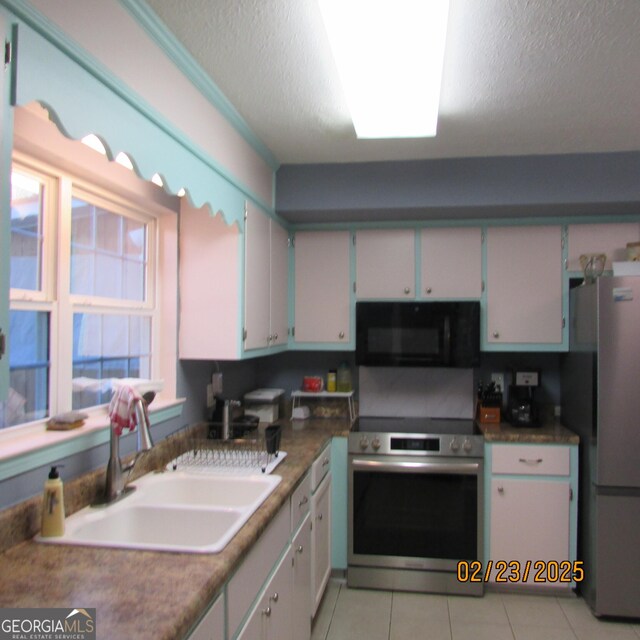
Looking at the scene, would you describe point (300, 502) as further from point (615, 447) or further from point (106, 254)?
point (615, 447)

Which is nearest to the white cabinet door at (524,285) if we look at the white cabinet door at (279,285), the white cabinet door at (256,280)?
the white cabinet door at (279,285)

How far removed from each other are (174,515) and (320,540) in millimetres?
1137

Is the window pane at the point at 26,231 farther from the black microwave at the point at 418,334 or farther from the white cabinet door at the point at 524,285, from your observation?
the white cabinet door at the point at 524,285

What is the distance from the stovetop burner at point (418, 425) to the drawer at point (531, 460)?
0.19m

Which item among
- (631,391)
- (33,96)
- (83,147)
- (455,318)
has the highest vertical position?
(83,147)

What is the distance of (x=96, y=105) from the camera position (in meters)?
1.31

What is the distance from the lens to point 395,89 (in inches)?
74.7

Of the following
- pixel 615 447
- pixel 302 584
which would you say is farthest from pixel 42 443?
pixel 615 447

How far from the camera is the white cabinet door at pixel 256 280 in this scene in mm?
2559

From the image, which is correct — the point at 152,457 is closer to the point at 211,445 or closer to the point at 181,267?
the point at 211,445

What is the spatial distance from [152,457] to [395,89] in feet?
5.55

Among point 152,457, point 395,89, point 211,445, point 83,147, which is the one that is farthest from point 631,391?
point 83,147

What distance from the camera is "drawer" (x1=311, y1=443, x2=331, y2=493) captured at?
2492 millimetres
